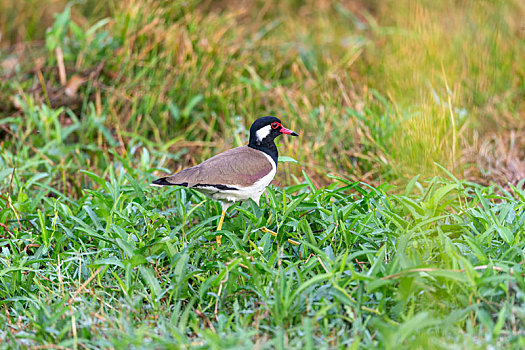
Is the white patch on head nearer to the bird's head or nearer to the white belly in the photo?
the bird's head

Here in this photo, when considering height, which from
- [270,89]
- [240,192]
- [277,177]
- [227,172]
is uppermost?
[227,172]

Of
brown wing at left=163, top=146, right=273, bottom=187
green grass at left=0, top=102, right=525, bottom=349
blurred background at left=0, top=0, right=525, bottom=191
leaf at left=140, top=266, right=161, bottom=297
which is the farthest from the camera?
blurred background at left=0, top=0, right=525, bottom=191

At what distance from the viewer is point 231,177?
367 centimetres

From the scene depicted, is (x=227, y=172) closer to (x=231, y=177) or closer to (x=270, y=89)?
(x=231, y=177)

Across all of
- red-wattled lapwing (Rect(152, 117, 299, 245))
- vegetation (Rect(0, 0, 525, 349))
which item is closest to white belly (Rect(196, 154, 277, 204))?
red-wattled lapwing (Rect(152, 117, 299, 245))

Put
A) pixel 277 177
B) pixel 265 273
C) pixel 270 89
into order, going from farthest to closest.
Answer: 1. pixel 270 89
2. pixel 277 177
3. pixel 265 273

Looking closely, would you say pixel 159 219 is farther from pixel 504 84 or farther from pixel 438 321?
pixel 504 84

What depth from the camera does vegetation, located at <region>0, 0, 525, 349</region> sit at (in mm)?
2891

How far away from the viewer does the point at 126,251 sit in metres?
3.33

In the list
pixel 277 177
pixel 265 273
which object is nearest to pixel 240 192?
pixel 265 273

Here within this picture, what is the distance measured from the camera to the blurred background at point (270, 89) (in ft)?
16.0

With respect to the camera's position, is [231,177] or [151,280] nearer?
[151,280]

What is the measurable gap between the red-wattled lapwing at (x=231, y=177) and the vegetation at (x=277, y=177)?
140 millimetres

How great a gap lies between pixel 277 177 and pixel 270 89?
1.40 metres
